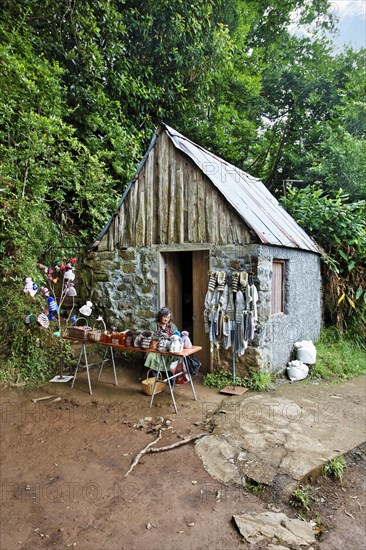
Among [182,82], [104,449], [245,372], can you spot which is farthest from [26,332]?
[182,82]

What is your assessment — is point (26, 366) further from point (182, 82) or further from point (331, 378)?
point (182, 82)

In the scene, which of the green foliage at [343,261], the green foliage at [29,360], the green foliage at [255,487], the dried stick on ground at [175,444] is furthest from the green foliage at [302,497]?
the green foliage at [343,261]

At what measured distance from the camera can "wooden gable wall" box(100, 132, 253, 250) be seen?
5.39 m

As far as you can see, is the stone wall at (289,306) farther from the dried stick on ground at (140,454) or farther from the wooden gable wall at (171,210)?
the dried stick on ground at (140,454)

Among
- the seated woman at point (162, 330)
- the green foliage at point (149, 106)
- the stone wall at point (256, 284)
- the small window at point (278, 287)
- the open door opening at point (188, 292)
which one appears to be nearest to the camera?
the seated woman at point (162, 330)

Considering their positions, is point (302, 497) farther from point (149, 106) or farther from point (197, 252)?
point (149, 106)

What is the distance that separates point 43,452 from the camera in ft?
11.3

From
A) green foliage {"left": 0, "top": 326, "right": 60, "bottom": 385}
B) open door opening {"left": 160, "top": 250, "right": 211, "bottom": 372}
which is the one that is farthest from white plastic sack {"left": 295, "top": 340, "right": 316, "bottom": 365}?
green foliage {"left": 0, "top": 326, "right": 60, "bottom": 385}

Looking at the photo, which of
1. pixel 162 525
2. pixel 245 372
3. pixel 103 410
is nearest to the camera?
pixel 162 525

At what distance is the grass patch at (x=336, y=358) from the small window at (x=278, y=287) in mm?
1395

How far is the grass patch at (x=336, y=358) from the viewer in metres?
6.05

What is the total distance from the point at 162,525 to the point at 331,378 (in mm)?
4657

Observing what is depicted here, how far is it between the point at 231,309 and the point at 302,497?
2.88m

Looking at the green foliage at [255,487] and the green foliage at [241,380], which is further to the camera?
the green foliage at [241,380]
